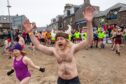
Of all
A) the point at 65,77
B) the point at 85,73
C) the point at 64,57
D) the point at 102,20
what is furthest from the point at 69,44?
the point at 102,20

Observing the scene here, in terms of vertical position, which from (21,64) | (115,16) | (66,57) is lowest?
(21,64)

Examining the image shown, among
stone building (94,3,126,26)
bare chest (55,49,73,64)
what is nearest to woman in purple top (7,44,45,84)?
bare chest (55,49,73,64)

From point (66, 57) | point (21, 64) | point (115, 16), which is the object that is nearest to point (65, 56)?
point (66, 57)

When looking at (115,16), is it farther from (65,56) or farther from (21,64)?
(65,56)

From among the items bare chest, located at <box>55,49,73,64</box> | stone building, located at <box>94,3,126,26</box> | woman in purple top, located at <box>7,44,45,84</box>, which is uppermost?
stone building, located at <box>94,3,126,26</box>

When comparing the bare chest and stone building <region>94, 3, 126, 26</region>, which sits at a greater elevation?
stone building <region>94, 3, 126, 26</region>

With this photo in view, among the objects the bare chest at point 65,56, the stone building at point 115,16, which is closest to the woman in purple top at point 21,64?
the bare chest at point 65,56

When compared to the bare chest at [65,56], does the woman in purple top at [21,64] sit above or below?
below

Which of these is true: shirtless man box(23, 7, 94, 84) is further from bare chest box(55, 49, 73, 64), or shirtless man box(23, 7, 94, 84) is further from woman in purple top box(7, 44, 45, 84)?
woman in purple top box(7, 44, 45, 84)

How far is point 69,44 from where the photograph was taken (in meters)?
5.04

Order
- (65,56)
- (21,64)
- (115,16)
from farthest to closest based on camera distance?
(115,16)
(21,64)
(65,56)

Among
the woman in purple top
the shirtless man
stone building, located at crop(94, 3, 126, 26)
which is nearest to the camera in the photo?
the shirtless man

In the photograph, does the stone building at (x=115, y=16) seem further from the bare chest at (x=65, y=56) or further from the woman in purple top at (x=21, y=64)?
the bare chest at (x=65, y=56)

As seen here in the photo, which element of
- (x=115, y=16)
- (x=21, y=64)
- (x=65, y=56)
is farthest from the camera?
(x=115, y=16)
